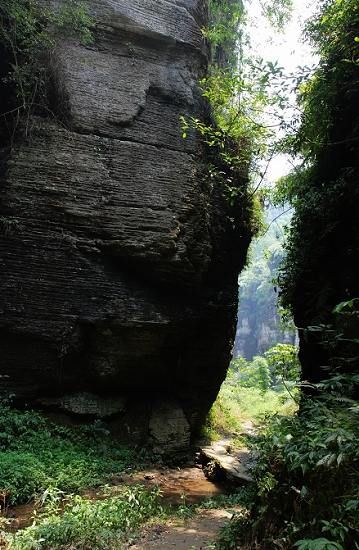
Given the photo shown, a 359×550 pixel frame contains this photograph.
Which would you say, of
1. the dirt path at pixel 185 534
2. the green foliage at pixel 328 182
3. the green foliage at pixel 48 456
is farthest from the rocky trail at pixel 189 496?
the green foliage at pixel 328 182

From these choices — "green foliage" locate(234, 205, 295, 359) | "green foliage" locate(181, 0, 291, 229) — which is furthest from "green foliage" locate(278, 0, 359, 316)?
"green foliage" locate(234, 205, 295, 359)

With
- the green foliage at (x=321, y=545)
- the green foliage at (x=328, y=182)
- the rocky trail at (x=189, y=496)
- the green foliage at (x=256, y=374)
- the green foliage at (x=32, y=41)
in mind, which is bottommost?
the rocky trail at (x=189, y=496)

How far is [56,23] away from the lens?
933cm

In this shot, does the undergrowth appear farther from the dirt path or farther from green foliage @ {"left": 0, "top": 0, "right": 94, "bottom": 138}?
green foliage @ {"left": 0, "top": 0, "right": 94, "bottom": 138}

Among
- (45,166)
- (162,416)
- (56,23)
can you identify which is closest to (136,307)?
(162,416)

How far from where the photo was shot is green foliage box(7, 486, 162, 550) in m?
4.18

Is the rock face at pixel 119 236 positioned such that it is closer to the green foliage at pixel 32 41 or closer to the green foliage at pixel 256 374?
the green foliage at pixel 32 41

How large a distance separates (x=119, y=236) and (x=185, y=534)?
559 cm

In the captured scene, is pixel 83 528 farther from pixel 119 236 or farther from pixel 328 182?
pixel 328 182

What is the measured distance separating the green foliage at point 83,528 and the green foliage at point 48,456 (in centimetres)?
84

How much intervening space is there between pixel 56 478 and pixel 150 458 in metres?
3.01

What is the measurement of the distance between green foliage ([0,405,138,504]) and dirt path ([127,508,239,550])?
1.69m

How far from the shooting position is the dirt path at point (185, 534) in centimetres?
452

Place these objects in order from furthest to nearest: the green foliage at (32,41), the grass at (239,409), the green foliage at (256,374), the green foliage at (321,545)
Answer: the green foliage at (256,374) → the grass at (239,409) → the green foliage at (32,41) → the green foliage at (321,545)
